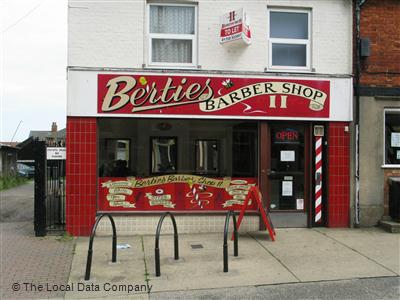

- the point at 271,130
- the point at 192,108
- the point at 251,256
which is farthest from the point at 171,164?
the point at 251,256

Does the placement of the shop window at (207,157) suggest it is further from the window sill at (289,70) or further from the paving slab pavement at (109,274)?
the paving slab pavement at (109,274)

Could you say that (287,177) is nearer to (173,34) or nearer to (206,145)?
(206,145)

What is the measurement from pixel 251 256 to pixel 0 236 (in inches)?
207

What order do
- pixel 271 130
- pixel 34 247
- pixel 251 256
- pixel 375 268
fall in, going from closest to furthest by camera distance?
pixel 375 268 → pixel 251 256 → pixel 34 247 → pixel 271 130

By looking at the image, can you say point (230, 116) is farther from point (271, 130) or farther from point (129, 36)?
point (129, 36)

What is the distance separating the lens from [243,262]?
6934mm

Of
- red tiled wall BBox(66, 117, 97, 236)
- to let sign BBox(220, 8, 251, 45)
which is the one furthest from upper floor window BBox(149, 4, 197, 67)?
red tiled wall BBox(66, 117, 97, 236)

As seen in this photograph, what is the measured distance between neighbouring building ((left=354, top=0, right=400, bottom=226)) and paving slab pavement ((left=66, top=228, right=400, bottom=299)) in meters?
0.96

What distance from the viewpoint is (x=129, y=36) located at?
9.06 m

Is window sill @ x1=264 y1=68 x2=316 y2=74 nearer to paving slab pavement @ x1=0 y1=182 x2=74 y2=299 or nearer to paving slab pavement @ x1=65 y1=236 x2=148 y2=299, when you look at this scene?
paving slab pavement @ x1=65 y1=236 x2=148 y2=299

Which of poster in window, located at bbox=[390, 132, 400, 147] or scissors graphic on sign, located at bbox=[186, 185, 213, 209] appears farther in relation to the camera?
poster in window, located at bbox=[390, 132, 400, 147]

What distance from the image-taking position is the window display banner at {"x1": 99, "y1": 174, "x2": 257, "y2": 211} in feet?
29.8

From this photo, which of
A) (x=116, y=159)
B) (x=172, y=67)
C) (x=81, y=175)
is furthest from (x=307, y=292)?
(x=172, y=67)

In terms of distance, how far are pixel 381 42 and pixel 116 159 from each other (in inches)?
255
